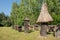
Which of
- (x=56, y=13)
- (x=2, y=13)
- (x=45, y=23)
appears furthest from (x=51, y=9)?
(x=2, y=13)

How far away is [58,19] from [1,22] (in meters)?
36.9

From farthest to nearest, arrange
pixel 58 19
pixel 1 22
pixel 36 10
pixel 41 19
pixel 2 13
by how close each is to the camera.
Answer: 1. pixel 2 13
2. pixel 1 22
3. pixel 36 10
4. pixel 58 19
5. pixel 41 19

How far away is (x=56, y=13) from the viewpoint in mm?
43594

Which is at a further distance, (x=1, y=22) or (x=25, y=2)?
(x=1, y=22)

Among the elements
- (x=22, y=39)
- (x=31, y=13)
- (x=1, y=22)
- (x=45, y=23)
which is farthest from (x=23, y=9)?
(x=22, y=39)

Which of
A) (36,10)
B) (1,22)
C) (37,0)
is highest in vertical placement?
(37,0)

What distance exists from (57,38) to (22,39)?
454cm

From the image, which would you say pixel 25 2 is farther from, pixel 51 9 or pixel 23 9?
pixel 51 9

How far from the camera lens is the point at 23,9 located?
5350cm

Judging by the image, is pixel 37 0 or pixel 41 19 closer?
pixel 41 19

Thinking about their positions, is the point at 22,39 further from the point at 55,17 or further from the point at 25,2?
→ the point at 25,2

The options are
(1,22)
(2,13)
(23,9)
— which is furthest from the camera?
(2,13)

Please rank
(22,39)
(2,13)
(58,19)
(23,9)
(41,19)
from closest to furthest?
1. (22,39)
2. (41,19)
3. (58,19)
4. (23,9)
5. (2,13)

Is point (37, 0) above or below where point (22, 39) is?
above
